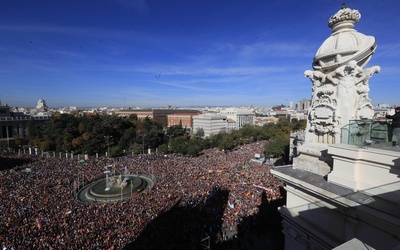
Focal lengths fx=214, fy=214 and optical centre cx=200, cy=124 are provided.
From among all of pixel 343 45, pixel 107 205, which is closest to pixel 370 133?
pixel 343 45

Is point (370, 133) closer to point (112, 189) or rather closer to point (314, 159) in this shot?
point (314, 159)

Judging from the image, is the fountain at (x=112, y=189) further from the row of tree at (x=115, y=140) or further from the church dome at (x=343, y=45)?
the church dome at (x=343, y=45)

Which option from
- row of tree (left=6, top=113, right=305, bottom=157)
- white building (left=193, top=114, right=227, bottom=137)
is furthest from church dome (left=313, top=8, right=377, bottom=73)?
white building (left=193, top=114, right=227, bottom=137)

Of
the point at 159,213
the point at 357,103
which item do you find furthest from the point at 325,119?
the point at 159,213

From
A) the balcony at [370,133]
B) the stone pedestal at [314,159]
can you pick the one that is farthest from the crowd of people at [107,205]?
the balcony at [370,133]

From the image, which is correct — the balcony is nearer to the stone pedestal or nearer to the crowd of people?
the stone pedestal

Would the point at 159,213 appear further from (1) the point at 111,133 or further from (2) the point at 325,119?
(1) the point at 111,133
